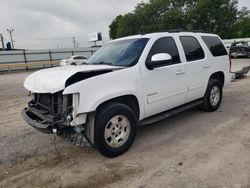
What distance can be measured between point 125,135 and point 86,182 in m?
1.01

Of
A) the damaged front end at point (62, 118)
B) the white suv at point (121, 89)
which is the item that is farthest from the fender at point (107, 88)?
the damaged front end at point (62, 118)

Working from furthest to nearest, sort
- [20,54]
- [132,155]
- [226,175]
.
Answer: [20,54] < [132,155] < [226,175]

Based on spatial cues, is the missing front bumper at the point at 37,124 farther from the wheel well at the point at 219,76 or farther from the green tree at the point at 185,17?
the green tree at the point at 185,17

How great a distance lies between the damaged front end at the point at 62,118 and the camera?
3.29 metres

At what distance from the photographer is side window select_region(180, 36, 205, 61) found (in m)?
4.98

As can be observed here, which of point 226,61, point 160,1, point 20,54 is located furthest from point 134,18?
point 226,61

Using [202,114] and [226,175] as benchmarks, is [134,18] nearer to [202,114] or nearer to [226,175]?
[202,114]

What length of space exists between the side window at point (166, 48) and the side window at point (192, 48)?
0.33 meters

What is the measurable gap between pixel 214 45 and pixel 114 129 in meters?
3.64

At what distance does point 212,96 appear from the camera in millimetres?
5789

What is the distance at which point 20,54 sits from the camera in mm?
27656

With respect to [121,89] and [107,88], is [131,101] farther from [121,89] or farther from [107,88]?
[107,88]

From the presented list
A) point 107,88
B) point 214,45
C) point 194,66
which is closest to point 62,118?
point 107,88

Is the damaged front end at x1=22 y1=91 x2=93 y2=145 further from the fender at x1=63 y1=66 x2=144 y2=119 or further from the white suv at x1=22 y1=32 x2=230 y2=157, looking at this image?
the fender at x1=63 y1=66 x2=144 y2=119
